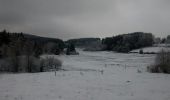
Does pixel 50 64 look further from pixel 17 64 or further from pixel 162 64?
pixel 162 64

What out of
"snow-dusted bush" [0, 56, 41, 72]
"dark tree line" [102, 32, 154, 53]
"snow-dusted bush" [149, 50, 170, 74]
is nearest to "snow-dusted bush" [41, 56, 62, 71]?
"snow-dusted bush" [0, 56, 41, 72]

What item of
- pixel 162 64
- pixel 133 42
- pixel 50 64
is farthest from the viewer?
pixel 133 42

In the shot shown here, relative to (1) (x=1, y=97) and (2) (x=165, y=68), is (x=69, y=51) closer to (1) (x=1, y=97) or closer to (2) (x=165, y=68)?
(2) (x=165, y=68)

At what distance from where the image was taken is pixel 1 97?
1538 cm

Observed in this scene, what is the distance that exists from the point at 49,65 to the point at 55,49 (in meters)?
72.6

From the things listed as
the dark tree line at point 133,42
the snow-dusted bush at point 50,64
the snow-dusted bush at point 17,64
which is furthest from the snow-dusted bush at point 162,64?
the dark tree line at point 133,42

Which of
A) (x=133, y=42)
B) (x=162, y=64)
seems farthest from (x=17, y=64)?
(x=133, y=42)

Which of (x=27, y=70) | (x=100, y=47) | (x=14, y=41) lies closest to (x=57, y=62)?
(x=27, y=70)

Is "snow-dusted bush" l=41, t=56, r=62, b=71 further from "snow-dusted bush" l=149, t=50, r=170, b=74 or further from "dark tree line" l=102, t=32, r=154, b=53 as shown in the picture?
"dark tree line" l=102, t=32, r=154, b=53

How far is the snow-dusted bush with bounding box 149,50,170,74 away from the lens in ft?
121

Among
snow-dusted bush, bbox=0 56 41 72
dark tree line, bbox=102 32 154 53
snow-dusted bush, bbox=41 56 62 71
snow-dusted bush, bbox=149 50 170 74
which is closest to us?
snow-dusted bush, bbox=149 50 170 74

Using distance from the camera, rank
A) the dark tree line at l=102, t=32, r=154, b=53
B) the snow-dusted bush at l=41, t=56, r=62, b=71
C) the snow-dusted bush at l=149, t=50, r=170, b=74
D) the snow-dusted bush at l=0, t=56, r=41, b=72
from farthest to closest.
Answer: the dark tree line at l=102, t=32, r=154, b=53, the snow-dusted bush at l=41, t=56, r=62, b=71, the snow-dusted bush at l=0, t=56, r=41, b=72, the snow-dusted bush at l=149, t=50, r=170, b=74

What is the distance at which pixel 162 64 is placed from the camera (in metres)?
37.4

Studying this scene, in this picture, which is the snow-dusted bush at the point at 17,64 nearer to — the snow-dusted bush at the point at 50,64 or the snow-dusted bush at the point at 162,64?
the snow-dusted bush at the point at 50,64
